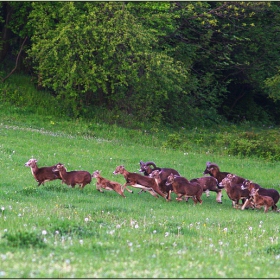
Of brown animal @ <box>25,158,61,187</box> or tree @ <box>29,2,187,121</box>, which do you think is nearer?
brown animal @ <box>25,158,61,187</box>

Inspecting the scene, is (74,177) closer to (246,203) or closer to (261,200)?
(246,203)

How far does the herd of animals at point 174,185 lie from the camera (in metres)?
18.0

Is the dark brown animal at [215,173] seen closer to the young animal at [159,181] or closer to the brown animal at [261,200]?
the young animal at [159,181]

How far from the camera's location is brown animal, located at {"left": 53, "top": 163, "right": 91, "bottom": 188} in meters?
18.5

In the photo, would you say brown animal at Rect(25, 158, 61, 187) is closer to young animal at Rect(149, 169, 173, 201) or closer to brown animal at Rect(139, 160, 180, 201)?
young animal at Rect(149, 169, 173, 201)

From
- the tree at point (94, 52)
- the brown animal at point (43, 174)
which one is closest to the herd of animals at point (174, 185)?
the brown animal at point (43, 174)

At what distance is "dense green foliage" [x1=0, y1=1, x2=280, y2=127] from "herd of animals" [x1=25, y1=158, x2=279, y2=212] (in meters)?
16.3

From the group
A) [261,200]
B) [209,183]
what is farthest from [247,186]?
[209,183]

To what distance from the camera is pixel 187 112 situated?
4331 centimetres

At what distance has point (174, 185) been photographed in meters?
18.1

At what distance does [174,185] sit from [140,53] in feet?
60.4

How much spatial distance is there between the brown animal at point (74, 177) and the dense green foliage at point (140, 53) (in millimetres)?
16330

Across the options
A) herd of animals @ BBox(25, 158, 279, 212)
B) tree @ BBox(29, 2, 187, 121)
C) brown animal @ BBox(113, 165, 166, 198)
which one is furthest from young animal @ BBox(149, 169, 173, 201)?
tree @ BBox(29, 2, 187, 121)

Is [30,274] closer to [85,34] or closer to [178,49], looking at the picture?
[85,34]
